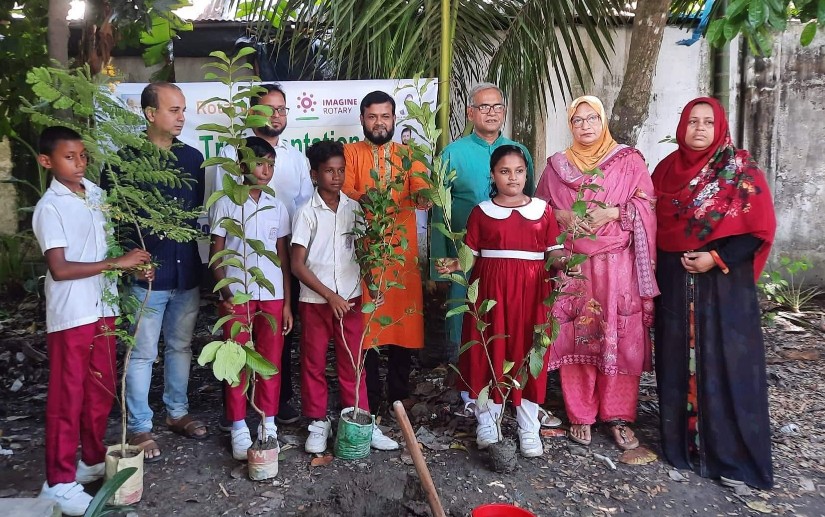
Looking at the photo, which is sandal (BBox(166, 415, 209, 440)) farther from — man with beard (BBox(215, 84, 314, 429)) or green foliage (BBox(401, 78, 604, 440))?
green foliage (BBox(401, 78, 604, 440))

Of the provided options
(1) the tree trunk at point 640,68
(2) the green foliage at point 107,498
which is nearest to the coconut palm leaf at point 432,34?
(1) the tree trunk at point 640,68

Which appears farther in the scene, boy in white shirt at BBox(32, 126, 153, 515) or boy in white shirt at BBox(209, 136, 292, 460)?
boy in white shirt at BBox(209, 136, 292, 460)

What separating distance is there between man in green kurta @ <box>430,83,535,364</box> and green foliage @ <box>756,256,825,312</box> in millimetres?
3366

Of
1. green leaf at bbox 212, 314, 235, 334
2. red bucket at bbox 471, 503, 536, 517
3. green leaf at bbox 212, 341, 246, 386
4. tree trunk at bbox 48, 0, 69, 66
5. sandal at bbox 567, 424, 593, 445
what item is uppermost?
tree trunk at bbox 48, 0, 69, 66

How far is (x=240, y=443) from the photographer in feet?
9.97

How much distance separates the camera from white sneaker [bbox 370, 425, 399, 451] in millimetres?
3146

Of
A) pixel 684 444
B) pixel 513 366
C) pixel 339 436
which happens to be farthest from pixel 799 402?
pixel 339 436

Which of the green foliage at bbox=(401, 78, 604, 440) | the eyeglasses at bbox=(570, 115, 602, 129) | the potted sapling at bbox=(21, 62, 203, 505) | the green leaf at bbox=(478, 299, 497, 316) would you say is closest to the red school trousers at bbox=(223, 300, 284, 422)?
the potted sapling at bbox=(21, 62, 203, 505)

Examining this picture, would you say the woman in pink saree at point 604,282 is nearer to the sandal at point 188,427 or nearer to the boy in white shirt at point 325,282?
the boy in white shirt at point 325,282

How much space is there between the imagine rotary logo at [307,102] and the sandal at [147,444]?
2128 mm

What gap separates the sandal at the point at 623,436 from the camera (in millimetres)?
3183

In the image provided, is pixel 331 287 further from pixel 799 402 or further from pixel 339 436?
pixel 799 402

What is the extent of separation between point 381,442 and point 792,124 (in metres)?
5.21

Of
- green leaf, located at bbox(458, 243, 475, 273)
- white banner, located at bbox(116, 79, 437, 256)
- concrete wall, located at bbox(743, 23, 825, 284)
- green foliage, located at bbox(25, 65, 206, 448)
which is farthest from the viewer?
concrete wall, located at bbox(743, 23, 825, 284)
